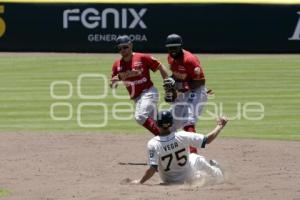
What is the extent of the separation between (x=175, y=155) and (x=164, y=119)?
22.3 inches

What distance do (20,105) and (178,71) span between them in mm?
7646

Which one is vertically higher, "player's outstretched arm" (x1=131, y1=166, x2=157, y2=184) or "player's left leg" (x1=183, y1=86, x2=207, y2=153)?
"player's left leg" (x1=183, y1=86, x2=207, y2=153)

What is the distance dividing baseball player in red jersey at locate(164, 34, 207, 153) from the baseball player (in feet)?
5.50

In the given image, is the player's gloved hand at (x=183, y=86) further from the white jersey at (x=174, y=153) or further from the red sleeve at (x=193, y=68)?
the white jersey at (x=174, y=153)

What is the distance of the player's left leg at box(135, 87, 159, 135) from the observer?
1280 centimetres

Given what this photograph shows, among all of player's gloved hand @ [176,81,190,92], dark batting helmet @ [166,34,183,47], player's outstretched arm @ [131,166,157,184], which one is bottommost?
player's outstretched arm @ [131,166,157,184]

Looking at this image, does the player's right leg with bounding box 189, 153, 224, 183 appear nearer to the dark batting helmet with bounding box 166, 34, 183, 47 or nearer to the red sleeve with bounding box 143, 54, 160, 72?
the dark batting helmet with bounding box 166, 34, 183, 47

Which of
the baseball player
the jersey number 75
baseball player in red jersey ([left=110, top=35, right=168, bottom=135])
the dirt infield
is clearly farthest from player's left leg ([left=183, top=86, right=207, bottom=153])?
the jersey number 75

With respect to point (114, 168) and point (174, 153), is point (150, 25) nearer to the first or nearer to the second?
point (114, 168)

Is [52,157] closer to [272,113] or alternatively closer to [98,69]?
[272,113]

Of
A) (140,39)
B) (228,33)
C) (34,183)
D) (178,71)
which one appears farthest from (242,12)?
(34,183)

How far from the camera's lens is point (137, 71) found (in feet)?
42.3

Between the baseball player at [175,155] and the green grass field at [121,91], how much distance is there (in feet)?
15.2

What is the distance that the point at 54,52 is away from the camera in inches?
1286
